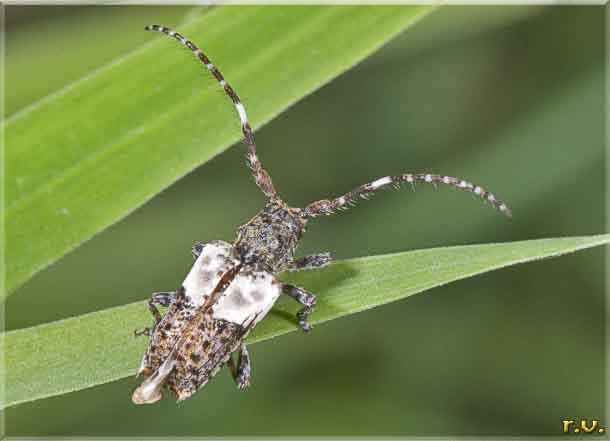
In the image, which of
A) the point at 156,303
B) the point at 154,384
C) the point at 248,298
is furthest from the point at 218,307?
the point at 154,384

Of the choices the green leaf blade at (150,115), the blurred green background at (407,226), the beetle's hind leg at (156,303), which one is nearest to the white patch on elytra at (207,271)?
the beetle's hind leg at (156,303)

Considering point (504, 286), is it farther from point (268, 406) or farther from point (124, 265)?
point (124, 265)

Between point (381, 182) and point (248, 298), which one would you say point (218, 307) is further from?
point (381, 182)

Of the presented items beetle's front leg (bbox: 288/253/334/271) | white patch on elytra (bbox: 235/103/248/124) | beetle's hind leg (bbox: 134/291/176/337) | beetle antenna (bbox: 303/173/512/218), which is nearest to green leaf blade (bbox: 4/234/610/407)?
beetle's hind leg (bbox: 134/291/176/337)

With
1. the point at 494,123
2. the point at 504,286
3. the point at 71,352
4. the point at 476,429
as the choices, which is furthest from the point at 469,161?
the point at 71,352

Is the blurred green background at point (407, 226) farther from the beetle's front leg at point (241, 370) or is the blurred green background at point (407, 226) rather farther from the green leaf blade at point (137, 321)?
the green leaf blade at point (137, 321)

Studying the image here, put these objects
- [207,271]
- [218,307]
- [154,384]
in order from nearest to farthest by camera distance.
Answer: [154,384] < [218,307] < [207,271]
